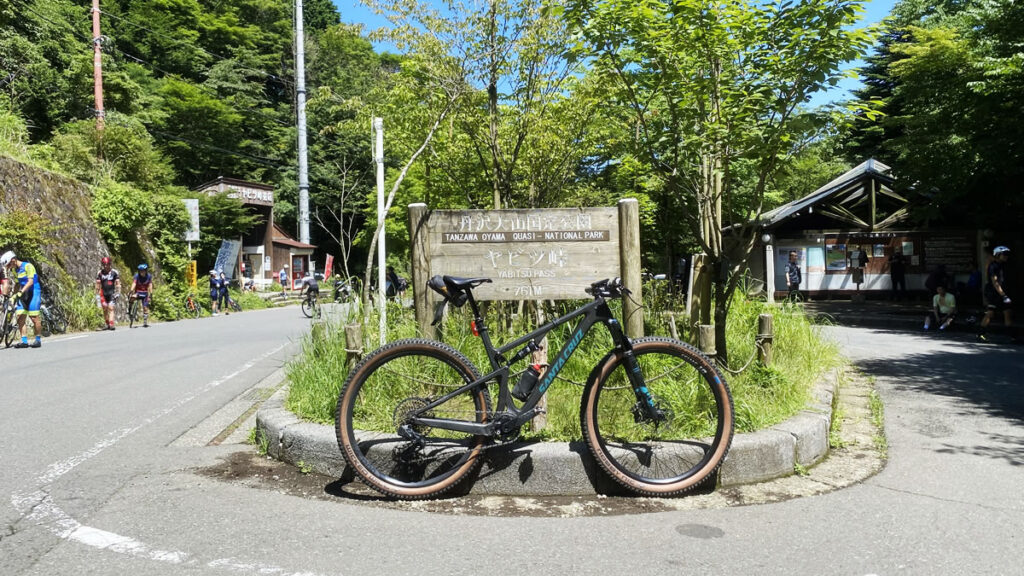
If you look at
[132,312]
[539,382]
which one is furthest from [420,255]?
[132,312]

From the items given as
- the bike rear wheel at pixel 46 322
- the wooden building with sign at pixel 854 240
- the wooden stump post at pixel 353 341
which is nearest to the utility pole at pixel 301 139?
the bike rear wheel at pixel 46 322

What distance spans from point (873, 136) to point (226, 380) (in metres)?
36.9

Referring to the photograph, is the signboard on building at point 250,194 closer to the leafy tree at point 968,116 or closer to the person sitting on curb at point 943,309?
the leafy tree at point 968,116

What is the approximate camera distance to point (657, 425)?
409cm

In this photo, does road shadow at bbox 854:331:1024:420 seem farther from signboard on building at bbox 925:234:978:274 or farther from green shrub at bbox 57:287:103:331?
green shrub at bbox 57:287:103:331

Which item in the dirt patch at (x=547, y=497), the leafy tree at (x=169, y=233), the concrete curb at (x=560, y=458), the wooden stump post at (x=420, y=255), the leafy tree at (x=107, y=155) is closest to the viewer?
the dirt patch at (x=547, y=497)

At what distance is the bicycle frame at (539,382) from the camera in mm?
3920

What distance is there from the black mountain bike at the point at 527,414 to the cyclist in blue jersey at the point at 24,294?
11028 millimetres

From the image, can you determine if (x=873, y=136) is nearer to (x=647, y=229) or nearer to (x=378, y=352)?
(x=647, y=229)

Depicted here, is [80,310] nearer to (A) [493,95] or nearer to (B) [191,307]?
(B) [191,307]

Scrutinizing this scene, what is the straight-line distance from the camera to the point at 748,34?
17.0ft

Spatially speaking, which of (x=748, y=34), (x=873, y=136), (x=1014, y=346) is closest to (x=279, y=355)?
(x=748, y=34)

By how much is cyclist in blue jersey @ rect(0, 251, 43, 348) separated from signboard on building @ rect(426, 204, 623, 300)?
10.6m

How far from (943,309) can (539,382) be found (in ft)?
43.0
